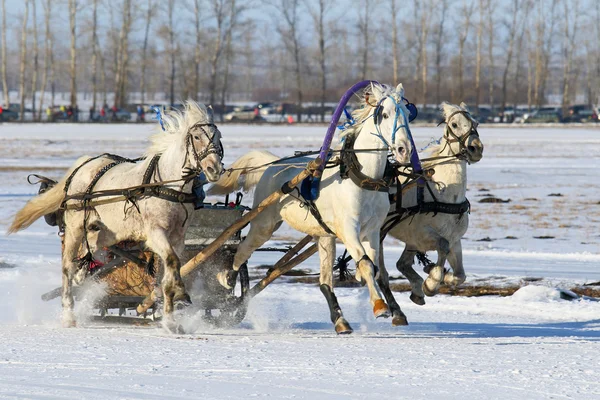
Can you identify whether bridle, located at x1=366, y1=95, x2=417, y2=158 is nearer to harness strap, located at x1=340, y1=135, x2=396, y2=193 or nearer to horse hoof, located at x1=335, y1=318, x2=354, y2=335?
harness strap, located at x1=340, y1=135, x2=396, y2=193

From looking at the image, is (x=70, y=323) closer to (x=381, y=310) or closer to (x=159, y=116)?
(x=159, y=116)

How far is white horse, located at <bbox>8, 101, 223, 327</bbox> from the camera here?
8.54 metres

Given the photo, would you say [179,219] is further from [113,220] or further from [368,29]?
[368,29]

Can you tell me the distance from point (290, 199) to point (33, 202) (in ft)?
8.29

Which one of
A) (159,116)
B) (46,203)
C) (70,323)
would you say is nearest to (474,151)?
(159,116)

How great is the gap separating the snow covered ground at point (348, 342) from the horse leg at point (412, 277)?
25 centimetres

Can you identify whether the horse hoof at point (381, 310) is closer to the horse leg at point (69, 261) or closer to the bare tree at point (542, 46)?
the horse leg at point (69, 261)

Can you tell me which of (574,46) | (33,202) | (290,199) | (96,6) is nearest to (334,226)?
(290,199)

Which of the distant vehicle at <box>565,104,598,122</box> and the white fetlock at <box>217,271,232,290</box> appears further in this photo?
the distant vehicle at <box>565,104,598,122</box>

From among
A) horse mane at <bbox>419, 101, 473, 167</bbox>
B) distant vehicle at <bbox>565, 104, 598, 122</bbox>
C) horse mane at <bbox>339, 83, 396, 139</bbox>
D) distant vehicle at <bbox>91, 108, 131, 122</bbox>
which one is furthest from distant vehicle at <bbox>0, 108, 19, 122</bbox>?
horse mane at <bbox>339, 83, 396, 139</bbox>

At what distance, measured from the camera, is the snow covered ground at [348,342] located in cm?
643

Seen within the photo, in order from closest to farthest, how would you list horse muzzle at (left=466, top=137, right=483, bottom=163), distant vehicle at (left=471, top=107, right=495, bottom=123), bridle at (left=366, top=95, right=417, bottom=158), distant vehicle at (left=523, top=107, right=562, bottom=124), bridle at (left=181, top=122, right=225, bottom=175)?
bridle at (left=366, top=95, right=417, bottom=158)
bridle at (left=181, top=122, right=225, bottom=175)
horse muzzle at (left=466, top=137, right=483, bottom=163)
distant vehicle at (left=471, top=107, right=495, bottom=123)
distant vehicle at (left=523, top=107, right=562, bottom=124)

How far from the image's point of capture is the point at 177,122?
900cm

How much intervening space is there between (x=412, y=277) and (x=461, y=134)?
1.33m
